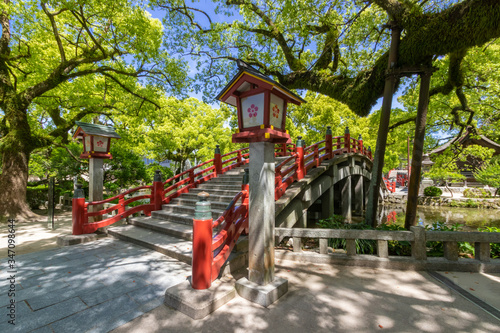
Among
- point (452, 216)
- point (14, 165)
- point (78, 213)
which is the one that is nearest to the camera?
point (78, 213)

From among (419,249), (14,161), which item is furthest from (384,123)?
(14,161)

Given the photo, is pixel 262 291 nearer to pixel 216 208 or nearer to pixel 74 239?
pixel 216 208

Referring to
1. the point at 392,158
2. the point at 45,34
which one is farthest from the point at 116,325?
the point at 392,158

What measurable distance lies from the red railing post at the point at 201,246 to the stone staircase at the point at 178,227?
796mm

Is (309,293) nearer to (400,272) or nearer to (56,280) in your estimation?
(400,272)

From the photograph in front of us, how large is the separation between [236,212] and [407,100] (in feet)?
43.2

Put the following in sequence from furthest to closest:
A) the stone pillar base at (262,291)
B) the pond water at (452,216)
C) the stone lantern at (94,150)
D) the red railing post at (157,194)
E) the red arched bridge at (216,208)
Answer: the pond water at (452,216), the red railing post at (157,194), the stone lantern at (94,150), the red arched bridge at (216,208), the stone pillar base at (262,291)

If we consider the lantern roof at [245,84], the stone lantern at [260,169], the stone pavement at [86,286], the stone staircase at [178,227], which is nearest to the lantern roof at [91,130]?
the stone staircase at [178,227]

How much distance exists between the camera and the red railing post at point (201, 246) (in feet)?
11.0

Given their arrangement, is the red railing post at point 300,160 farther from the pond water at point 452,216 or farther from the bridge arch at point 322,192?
the pond water at point 452,216

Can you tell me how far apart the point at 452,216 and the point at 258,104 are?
1902cm

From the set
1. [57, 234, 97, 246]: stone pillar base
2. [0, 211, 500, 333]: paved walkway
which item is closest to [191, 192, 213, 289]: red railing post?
[0, 211, 500, 333]: paved walkway

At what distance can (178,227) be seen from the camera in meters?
6.16

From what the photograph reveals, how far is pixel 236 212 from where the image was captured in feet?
15.2
